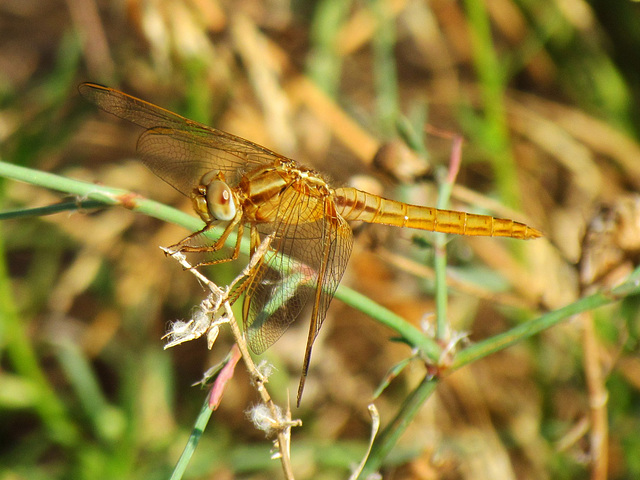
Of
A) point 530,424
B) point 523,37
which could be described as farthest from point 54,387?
point 523,37

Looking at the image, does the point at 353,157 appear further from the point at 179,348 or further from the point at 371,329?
the point at 179,348

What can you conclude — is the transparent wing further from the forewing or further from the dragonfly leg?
the dragonfly leg

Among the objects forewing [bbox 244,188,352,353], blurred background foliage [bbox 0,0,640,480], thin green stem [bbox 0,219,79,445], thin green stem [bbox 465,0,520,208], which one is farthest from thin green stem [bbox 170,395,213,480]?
thin green stem [bbox 465,0,520,208]

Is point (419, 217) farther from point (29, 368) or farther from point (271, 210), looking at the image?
point (29, 368)

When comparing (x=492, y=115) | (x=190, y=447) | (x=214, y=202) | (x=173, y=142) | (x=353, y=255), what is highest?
(x=492, y=115)

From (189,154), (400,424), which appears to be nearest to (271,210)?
(189,154)

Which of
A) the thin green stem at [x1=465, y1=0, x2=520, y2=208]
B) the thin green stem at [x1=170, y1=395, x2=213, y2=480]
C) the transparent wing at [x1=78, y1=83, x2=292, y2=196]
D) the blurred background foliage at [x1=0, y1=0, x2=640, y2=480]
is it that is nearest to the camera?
the thin green stem at [x1=170, y1=395, x2=213, y2=480]
